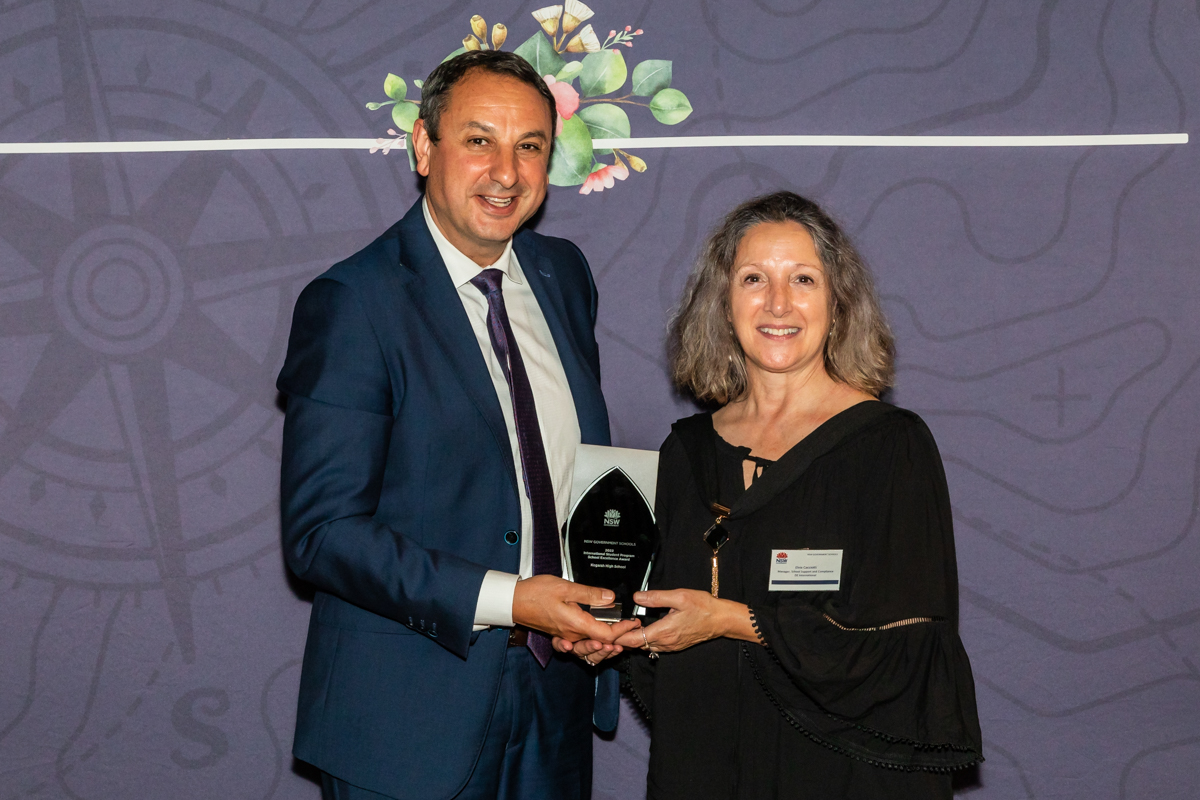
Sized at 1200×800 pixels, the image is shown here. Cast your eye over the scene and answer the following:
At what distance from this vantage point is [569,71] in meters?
2.95

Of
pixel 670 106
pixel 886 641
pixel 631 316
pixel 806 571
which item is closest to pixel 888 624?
pixel 886 641

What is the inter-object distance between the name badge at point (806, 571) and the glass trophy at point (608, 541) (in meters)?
0.28

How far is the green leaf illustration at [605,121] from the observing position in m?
2.95

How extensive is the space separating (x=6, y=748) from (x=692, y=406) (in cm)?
238

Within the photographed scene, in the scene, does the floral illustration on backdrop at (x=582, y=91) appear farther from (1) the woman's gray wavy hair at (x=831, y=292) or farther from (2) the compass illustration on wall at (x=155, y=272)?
(1) the woman's gray wavy hair at (x=831, y=292)

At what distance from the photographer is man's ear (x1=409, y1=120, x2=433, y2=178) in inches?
87.4

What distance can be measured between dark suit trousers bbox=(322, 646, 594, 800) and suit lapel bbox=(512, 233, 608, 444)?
0.53 m

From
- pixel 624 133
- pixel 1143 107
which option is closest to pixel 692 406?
pixel 624 133

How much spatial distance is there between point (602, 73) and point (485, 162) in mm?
961

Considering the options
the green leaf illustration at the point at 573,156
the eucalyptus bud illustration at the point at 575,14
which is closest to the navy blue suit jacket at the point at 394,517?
the green leaf illustration at the point at 573,156

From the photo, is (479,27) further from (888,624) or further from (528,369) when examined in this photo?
(888,624)

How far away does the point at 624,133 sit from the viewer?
2.95 m

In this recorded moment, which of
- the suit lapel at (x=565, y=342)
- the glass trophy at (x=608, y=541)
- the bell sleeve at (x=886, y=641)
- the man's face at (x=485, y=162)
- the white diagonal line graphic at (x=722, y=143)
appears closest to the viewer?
the bell sleeve at (x=886, y=641)

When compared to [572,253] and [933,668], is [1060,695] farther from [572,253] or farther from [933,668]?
[572,253]
